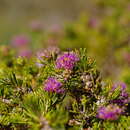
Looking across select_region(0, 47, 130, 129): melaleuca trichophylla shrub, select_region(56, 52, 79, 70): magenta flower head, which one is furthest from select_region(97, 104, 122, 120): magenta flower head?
select_region(56, 52, 79, 70): magenta flower head

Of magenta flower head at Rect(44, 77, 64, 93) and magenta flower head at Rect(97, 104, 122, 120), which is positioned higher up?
magenta flower head at Rect(44, 77, 64, 93)

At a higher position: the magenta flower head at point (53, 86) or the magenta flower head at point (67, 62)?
the magenta flower head at point (67, 62)

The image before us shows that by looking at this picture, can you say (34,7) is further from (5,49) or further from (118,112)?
(118,112)

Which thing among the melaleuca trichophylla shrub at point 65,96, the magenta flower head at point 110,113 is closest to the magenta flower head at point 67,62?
the melaleuca trichophylla shrub at point 65,96

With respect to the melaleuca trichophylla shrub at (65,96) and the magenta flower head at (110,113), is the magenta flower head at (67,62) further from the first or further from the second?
the magenta flower head at (110,113)

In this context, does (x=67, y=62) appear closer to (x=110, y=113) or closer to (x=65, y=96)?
(x=65, y=96)

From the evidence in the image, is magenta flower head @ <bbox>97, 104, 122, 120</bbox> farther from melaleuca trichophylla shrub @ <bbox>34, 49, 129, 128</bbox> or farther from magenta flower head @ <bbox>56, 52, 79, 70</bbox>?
magenta flower head @ <bbox>56, 52, 79, 70</bbox>

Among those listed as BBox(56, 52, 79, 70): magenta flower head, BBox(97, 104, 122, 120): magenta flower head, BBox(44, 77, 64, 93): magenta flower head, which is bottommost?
BBox(97, 104, 122, 120): magenta flower head

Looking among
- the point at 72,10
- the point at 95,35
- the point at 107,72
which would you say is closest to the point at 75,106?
the point at 107,72

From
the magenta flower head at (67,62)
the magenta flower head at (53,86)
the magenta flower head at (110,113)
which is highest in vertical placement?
the magenta flower head at (67,62)
